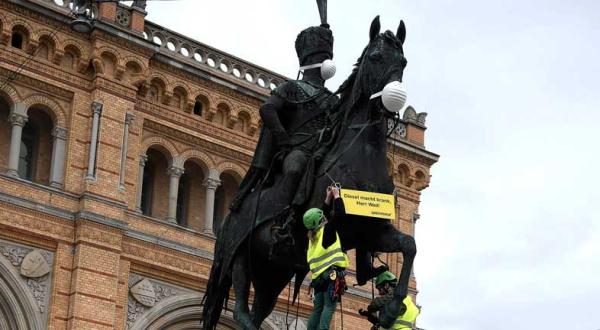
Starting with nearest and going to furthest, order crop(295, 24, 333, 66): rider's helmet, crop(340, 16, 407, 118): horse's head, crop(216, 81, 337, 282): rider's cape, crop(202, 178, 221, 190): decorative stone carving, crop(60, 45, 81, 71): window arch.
→ crop(340, 16, 407, 118): horse's head, crop(216, 81, 337, 282): rider's cape, crop(295, 24, 333, 66): rider's helmet, crop(60, 45, 81, 71): window arch, crop(202, 178, 221, 190): decorative stone carving

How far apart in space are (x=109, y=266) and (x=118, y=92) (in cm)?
419

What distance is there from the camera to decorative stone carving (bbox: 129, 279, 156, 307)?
2681 cm

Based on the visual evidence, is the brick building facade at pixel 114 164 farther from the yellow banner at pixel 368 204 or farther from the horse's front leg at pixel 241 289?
the yellow banner at pixel 368 204

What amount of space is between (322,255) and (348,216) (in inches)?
12.4

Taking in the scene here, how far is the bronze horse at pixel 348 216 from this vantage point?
8242 millimetres

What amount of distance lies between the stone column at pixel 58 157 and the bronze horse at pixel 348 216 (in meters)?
17.8

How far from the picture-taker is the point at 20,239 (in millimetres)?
25141

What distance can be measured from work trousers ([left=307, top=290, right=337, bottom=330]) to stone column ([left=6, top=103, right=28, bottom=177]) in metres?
18.5

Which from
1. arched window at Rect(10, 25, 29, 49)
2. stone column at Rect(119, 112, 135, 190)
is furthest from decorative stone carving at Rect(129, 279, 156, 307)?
arched window at Rect(10, 25, 29, 49)

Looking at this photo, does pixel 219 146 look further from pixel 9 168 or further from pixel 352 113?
pixel 352 113

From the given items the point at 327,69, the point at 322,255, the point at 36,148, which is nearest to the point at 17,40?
the point at 36,148

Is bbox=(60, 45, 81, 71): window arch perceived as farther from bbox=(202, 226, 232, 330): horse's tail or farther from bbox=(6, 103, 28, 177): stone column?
bbox=(202, 226, 232, 330): horse's tail

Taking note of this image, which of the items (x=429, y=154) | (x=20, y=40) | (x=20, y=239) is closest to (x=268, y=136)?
(x=20, y=239)

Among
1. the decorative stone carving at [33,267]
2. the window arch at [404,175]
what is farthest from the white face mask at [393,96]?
the window arch at [404,175]
